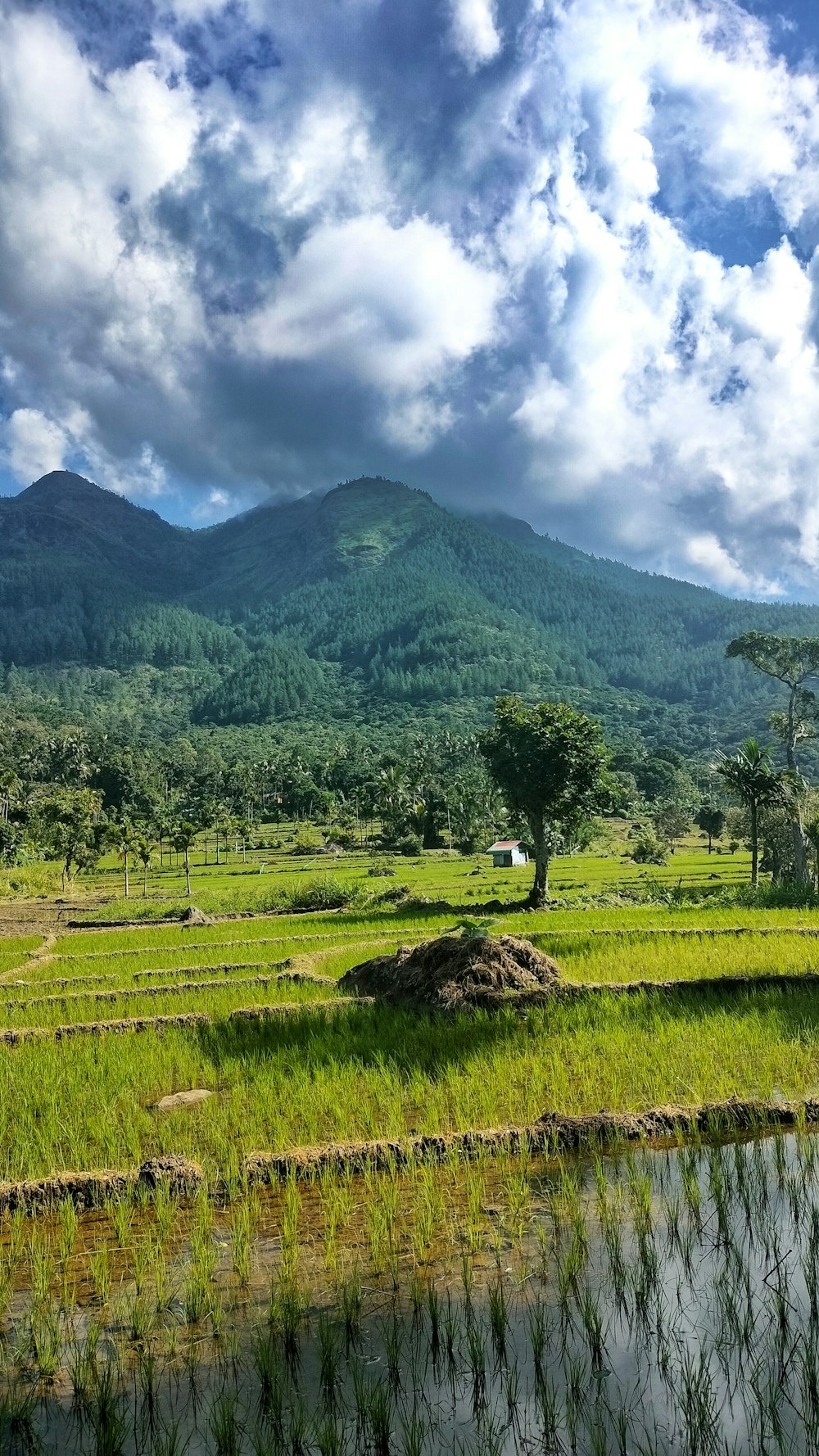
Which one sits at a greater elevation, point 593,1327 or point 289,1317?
point 593,1327

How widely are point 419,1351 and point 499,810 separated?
78.6 m

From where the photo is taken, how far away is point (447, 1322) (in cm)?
467

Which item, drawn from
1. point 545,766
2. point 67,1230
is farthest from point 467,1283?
point 545,766

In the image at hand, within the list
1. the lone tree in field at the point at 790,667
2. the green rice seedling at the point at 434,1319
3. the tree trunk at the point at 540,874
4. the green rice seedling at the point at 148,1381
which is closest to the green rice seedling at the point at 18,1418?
the green rice seedling at the point at 148,1381

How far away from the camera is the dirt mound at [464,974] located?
1257cm

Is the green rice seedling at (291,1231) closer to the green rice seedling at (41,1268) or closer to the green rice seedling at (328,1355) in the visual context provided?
the green rice seedling at (328,1355)

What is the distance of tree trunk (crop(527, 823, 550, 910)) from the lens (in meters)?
29.0

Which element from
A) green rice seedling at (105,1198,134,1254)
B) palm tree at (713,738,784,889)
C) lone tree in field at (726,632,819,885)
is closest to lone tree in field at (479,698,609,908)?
palm tree at (713,738,784,889)

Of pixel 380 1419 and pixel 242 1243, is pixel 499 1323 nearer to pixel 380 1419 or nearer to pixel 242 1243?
pixel 380 1419

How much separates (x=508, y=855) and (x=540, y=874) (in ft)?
118

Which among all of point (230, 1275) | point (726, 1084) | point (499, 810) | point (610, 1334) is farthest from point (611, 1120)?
point (499, 810)

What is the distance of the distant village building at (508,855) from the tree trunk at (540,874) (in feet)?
105

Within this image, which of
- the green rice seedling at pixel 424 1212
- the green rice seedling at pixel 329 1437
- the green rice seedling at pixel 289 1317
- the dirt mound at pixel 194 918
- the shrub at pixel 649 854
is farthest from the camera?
the shrub at pixel 649 854

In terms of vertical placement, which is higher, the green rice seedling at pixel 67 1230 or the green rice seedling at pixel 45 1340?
the green rice seedling at pixel 45 1340
